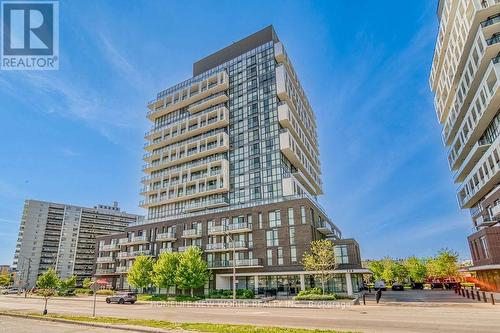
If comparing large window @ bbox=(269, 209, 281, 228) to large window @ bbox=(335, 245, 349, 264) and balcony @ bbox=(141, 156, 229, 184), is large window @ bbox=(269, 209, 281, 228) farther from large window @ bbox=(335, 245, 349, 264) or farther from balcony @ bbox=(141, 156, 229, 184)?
balcony @ bbox=(141, 156, 229, 184)

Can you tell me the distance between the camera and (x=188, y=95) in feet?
241

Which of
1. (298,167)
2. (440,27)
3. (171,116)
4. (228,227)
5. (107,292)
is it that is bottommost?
(107,292)

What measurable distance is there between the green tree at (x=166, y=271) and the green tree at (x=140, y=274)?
Result: 4.70 m

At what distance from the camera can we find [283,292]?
4659 cm

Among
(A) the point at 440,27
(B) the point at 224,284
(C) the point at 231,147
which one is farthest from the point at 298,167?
(A) the point at 440,27

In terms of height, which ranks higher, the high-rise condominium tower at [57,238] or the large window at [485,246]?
the high-rise condominium tower at [57,238]

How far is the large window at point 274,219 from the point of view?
5042 centimetres

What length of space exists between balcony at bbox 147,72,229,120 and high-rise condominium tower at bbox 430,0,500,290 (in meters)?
45.1

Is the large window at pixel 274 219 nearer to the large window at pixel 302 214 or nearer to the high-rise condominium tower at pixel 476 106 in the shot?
the large window at pixel 302 214

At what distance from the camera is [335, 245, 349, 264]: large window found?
46.6 m

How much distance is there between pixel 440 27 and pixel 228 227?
2362 inches

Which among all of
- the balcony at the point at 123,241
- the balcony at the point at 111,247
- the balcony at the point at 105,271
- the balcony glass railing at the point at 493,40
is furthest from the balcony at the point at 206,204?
the balcony glass railing at the point at 493,40

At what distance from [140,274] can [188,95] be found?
4114 centimetres

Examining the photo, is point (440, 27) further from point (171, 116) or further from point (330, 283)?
point (171, 116)
